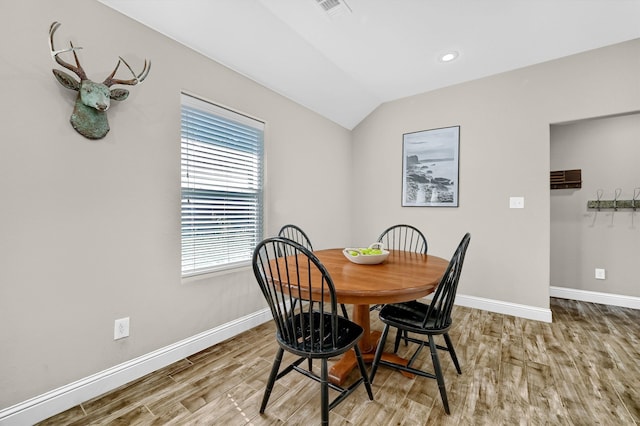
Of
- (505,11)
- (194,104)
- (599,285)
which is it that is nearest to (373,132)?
(505,11)

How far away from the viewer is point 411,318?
5.61ft

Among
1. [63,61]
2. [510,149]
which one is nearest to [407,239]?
[510,149]

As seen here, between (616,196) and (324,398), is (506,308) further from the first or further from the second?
(324,398)

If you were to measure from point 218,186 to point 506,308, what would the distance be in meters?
3.22

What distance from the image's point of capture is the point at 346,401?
5.28 feet

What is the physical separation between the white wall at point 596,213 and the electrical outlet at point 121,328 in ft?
15.0

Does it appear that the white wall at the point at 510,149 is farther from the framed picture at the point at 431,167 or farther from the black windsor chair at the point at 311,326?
the black windsor chair at the point at 311,326

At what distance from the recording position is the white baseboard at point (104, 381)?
4.58ft

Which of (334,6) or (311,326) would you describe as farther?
(334,6)

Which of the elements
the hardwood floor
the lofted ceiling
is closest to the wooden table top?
the hardwood floor

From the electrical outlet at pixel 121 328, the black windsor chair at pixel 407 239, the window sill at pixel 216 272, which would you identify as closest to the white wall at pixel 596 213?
the black windsor chair at pixel 407 239

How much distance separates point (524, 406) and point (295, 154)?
278 cm

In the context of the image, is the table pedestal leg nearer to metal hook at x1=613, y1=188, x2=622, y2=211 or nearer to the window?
the window

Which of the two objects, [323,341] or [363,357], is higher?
[323,341]
